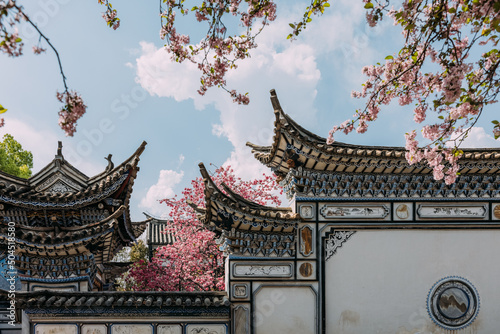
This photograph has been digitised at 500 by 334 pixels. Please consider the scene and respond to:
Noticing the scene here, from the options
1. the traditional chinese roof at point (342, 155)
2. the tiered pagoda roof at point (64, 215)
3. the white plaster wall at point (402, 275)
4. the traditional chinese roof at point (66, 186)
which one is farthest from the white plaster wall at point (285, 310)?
the traditional chinese roof at point (66, 186)

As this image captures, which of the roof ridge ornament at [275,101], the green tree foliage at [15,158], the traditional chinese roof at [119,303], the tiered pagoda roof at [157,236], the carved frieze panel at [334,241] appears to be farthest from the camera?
the tiered pagoda roof at [157,236]

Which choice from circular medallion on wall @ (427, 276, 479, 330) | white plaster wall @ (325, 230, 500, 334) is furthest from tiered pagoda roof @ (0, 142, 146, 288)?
circular medallion on wall @ (427, 276, 479, 330)

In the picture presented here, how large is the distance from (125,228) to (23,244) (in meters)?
3.82

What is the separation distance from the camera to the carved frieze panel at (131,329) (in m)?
9.16

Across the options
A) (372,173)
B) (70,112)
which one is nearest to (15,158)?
(372,173)

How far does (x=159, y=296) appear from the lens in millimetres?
9289

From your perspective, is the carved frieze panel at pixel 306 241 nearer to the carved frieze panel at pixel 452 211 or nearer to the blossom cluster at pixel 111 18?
the carved frieze panel at pixel 452 211

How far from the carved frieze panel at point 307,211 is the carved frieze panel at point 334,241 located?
53cm

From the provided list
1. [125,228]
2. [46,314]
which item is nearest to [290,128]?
[46,314]

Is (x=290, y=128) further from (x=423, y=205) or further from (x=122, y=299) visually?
(x=122, y=299)

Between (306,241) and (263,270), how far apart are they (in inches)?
38.3

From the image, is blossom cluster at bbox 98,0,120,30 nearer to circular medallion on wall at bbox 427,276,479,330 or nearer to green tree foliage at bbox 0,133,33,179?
circular medallion on wall at bbox 427,276,479,330

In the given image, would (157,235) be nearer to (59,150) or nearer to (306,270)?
(59,150)

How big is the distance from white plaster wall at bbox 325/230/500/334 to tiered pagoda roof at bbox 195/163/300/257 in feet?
3.32
